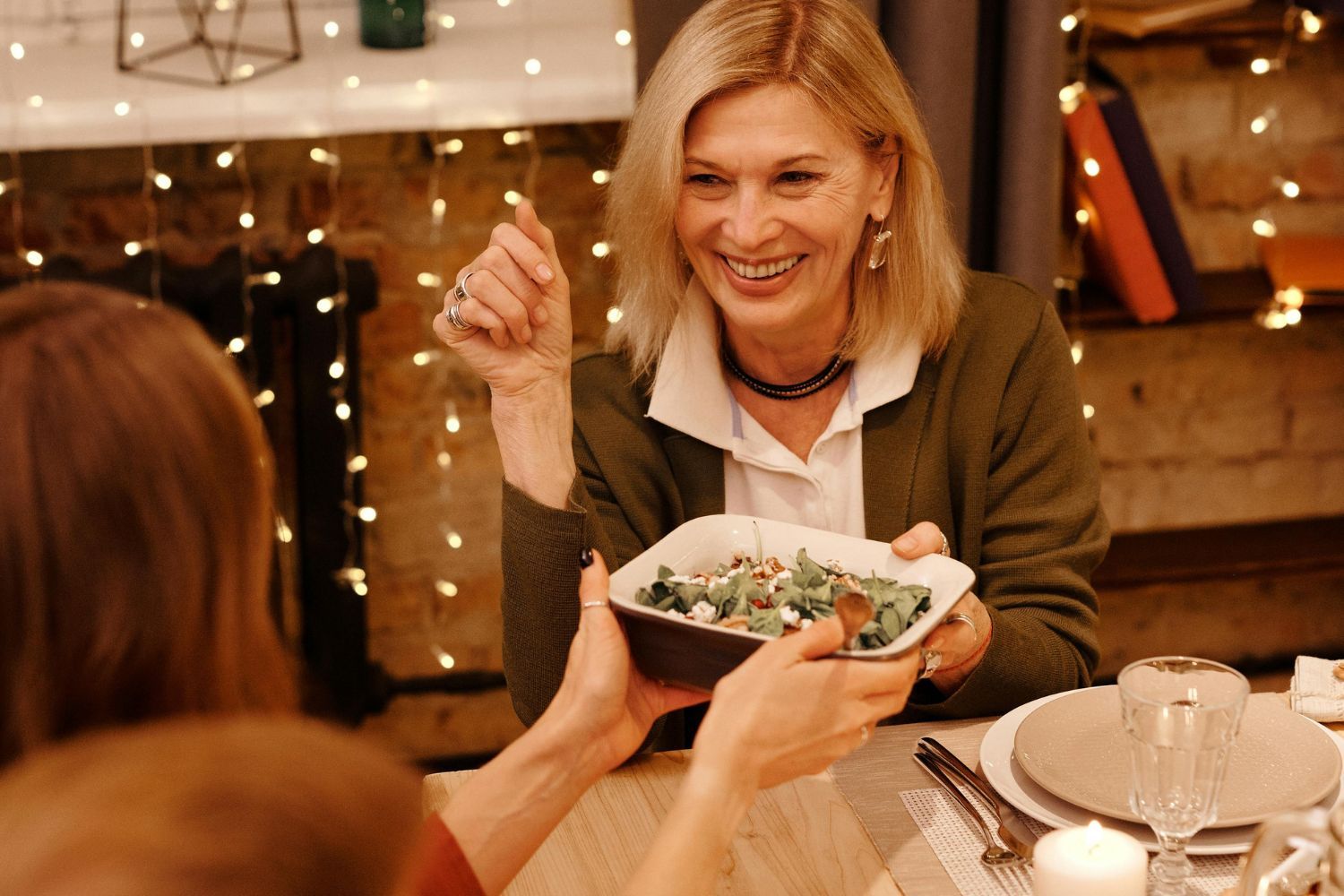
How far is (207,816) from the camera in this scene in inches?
20.7

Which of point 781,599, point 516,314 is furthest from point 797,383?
point 781,599

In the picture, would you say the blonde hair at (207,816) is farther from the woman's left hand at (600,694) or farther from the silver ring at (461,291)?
the silver ring at (461,291)

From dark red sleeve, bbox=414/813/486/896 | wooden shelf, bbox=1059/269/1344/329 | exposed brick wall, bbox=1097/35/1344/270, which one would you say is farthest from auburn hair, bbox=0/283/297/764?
exposed brick wall, bbox=1097/35/1344/270

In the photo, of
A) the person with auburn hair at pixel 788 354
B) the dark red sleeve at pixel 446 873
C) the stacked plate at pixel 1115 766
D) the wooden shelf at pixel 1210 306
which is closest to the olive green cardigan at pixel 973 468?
the person with auburn hair at pixel 788 354

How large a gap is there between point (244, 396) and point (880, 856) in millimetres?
646

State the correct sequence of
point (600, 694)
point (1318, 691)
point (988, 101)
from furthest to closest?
point (988, 101) → point (1318, 691) → point (600, 694)

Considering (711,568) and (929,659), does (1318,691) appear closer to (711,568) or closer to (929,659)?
(929,659)

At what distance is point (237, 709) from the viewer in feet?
2.53

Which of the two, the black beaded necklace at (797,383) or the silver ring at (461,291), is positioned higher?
the silver ring at (461,291)

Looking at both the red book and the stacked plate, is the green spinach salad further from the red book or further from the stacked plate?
the red book

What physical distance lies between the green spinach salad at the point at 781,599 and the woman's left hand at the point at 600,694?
0.04 meters

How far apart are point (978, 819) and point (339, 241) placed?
165 cm

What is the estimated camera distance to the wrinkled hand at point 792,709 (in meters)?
1.04

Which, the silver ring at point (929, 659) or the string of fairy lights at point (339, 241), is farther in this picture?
the string of fairy lights at point (339, 241)
